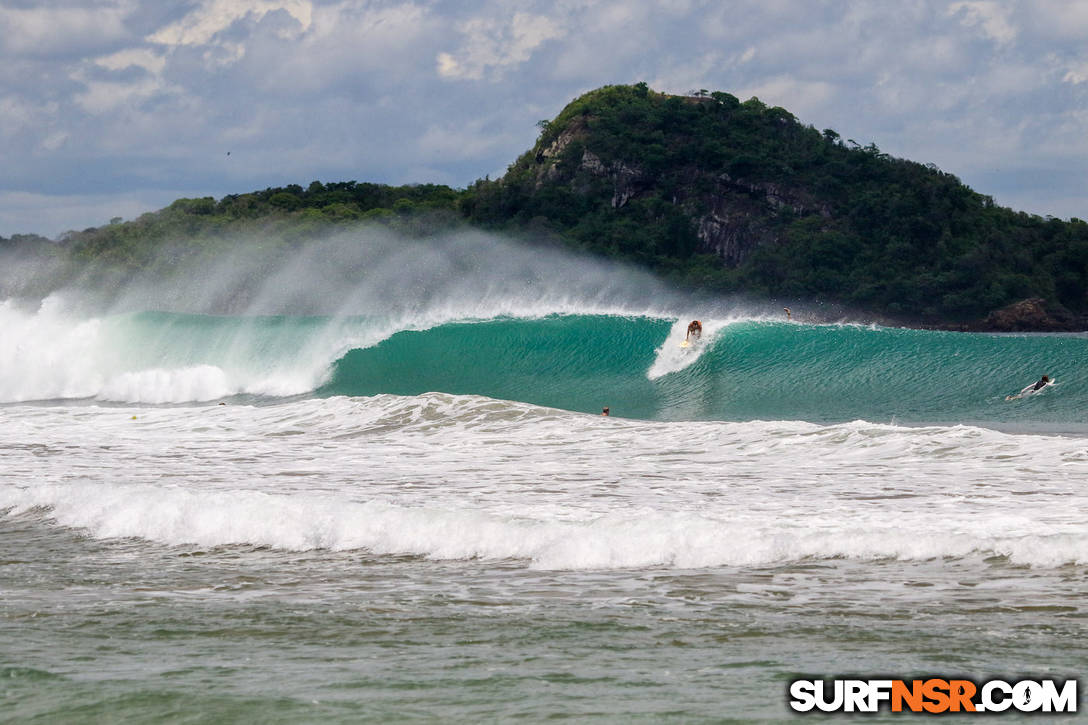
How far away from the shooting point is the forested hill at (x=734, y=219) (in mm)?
67625

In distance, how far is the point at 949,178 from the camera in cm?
7350

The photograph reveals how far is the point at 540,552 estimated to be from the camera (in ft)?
24.7

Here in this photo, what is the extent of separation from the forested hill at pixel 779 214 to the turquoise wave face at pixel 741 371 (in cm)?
4560

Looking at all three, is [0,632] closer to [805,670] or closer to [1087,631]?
[805,670]

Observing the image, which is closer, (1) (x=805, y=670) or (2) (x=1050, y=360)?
(1) (x=805, y=670)

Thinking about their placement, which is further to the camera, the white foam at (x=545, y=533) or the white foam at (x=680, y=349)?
the white foam at (x=680, y=349)

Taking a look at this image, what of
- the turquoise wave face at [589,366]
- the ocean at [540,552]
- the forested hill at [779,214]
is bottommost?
the ocean at [540,552]

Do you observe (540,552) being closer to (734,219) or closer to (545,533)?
(545,533)

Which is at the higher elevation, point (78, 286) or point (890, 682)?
point (78, 286)

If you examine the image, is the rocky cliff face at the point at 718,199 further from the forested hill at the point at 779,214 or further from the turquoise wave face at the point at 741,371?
the turquoise wave face at the point at 741,371

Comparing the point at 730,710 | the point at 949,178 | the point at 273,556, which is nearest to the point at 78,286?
the point at 949,178

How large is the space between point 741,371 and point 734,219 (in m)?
55.3

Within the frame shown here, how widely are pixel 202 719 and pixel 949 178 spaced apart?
7537 cm

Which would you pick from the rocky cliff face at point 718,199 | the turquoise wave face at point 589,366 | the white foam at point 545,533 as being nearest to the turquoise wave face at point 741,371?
the turquoise wave face at point 589,366
